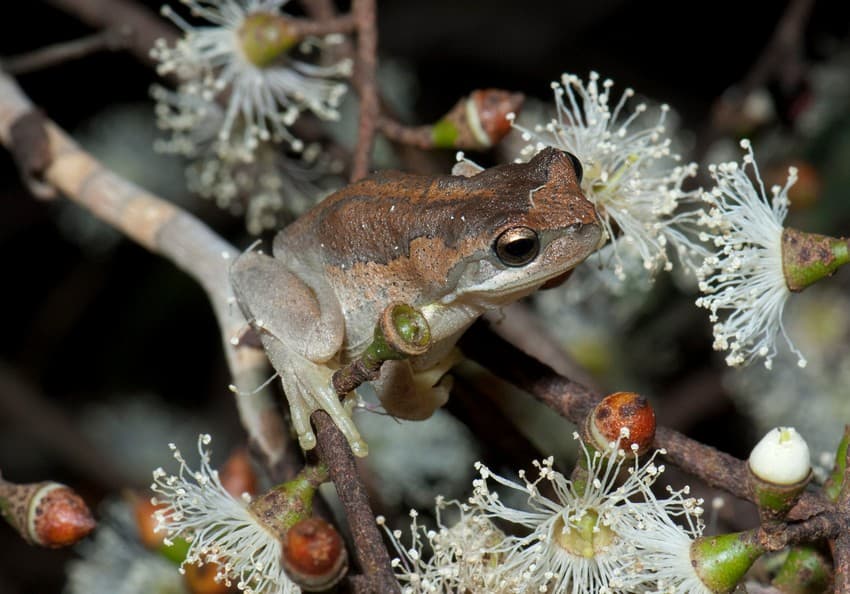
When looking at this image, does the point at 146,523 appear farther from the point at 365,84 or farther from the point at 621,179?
the point at 621,179

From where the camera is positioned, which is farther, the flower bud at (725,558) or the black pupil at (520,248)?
the black pupil at (520,248)

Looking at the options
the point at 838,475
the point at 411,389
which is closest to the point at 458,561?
the point at 411,389

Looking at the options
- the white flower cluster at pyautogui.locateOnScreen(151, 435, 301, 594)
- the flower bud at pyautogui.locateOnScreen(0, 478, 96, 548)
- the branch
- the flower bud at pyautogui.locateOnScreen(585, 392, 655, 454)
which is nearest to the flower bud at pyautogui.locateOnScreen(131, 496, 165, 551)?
the branch

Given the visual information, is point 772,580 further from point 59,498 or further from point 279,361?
point 59,498

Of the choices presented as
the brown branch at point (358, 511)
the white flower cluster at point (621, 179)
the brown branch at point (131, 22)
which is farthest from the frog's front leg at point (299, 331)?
the brown branch at point (131, 22)

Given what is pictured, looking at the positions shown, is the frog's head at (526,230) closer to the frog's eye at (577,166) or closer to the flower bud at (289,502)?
the frog's eye at (577,166)

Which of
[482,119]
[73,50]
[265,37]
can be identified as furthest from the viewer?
[73,50]

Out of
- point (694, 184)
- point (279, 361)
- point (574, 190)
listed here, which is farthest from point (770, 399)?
point (279, 361)
